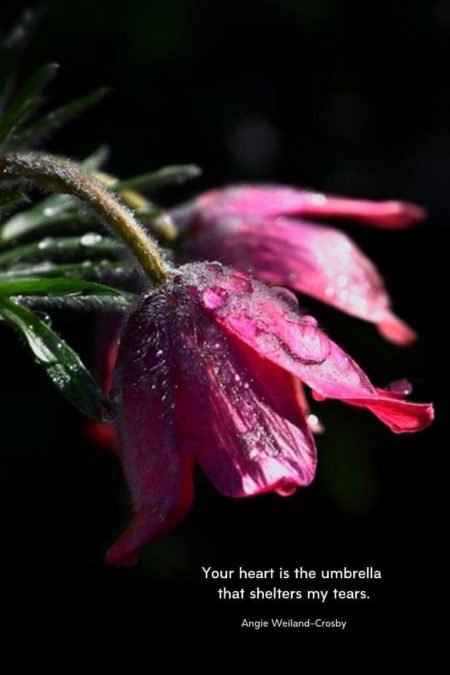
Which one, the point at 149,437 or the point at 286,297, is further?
the point at 286,297

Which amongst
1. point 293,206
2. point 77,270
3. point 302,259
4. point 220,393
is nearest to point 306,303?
point 293,206

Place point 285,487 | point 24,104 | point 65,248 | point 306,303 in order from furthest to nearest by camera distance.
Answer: point 306,303, point 65,248, point 24,104, point 285,487

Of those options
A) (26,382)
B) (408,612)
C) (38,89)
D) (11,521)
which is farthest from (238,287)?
(408,612)

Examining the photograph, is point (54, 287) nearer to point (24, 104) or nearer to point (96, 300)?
point (96, 300)

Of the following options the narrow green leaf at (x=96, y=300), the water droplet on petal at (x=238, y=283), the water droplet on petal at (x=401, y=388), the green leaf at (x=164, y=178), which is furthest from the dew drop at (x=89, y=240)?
the water droplet on petal at (x=401, y=388)

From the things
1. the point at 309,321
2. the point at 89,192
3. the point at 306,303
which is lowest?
the point at 306,303

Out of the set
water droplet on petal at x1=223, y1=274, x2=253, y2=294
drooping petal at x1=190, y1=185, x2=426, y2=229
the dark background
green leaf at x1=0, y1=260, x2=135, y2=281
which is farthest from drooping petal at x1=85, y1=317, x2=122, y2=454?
the dark background

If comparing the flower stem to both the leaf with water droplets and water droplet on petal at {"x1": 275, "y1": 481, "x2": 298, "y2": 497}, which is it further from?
water droplet on petal at {"x1": 275, "y1": 481, "x2": 298, "y2": 497}
